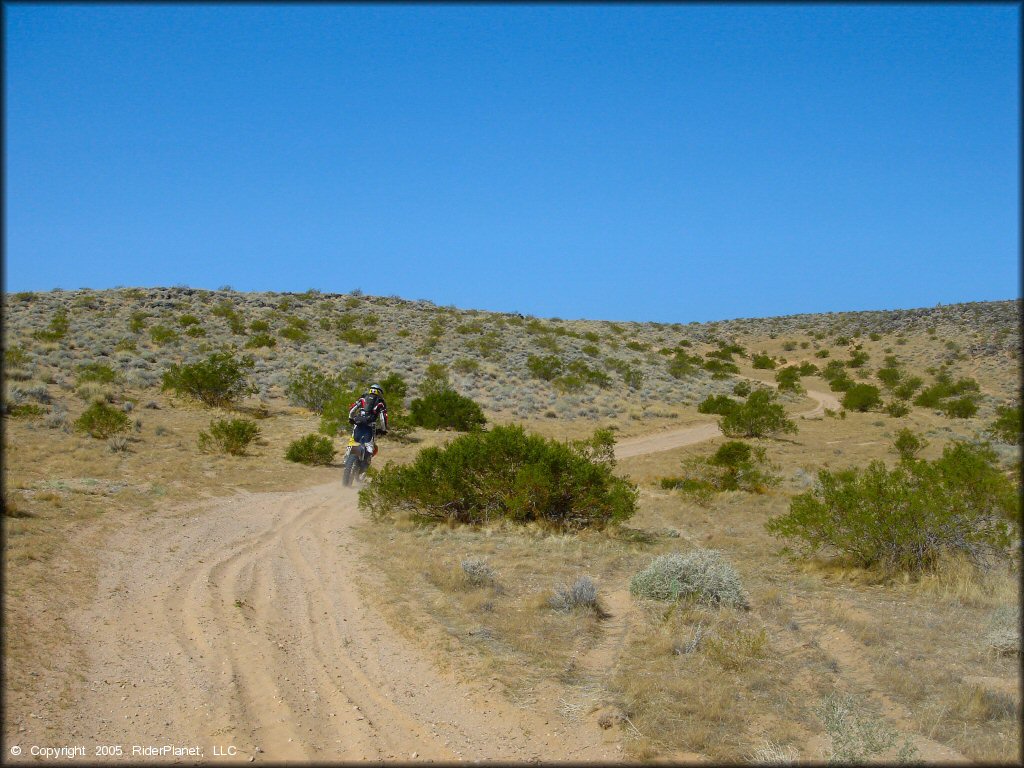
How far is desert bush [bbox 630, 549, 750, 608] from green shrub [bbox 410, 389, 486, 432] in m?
16.4

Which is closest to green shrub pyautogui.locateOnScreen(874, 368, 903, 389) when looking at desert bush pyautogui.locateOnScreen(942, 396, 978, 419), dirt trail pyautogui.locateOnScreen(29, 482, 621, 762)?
desert bush pyautogui.locateOnScreen(942, 396, 978, 419)

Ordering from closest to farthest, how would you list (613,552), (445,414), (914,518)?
(914,518) < (613,552) < (445,414)

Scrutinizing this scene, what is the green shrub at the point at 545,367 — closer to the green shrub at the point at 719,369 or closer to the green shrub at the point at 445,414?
the green shrub at the point at 719,369

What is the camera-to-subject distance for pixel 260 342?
3997 cm

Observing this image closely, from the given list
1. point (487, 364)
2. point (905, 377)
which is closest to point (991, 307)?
point (905, 377)

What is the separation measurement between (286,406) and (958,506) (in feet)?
74.9

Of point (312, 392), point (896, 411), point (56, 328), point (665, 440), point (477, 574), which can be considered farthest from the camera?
point (896, 411)

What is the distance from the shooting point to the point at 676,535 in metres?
12.7

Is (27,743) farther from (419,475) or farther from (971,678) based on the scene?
(419,475)

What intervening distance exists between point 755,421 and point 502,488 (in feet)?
60.8

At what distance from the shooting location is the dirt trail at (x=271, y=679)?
480 centimetres

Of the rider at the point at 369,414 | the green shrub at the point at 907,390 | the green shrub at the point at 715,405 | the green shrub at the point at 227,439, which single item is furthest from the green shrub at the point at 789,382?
the rider at the point at 369,414

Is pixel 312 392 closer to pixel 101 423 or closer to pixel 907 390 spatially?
pixel 101 423

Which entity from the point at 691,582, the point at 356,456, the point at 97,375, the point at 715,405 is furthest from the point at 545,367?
the point at 691,582
